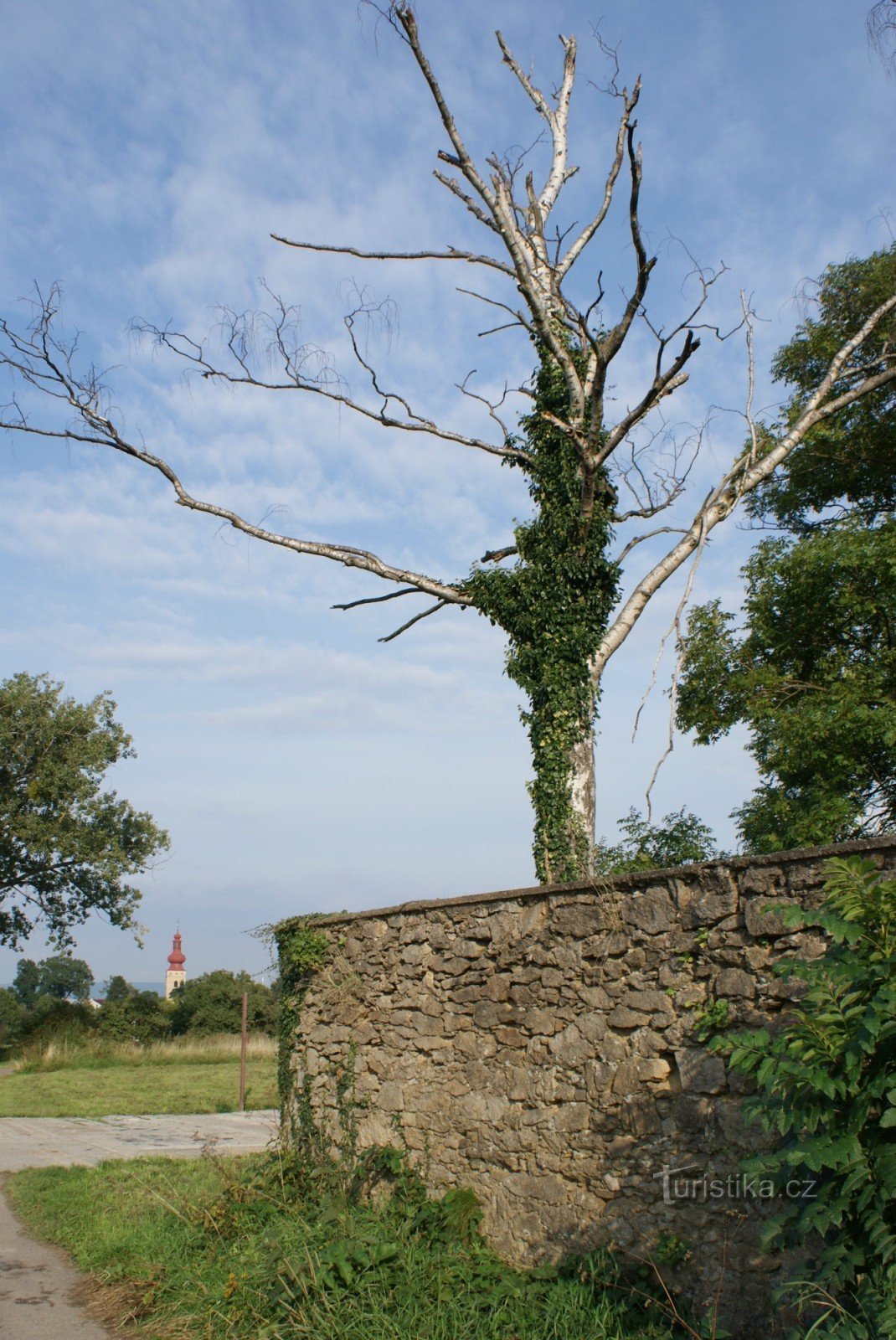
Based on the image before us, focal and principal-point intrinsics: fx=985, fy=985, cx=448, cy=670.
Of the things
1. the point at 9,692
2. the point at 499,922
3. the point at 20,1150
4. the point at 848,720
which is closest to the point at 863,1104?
the point at 499,922

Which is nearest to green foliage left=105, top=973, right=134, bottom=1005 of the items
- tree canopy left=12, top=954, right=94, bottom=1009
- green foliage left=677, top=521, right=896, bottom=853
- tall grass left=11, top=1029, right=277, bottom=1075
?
tall grass left=11, top=1029, right=277, bottom=1075

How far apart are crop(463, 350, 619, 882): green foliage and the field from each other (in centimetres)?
933

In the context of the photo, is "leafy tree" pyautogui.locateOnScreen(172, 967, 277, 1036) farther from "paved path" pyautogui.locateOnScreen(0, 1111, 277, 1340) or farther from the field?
"paved path" pyautogui.locateOnScreen(0, 1111, 277, 1340)

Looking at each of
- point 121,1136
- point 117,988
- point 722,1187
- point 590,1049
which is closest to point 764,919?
point 722,1187

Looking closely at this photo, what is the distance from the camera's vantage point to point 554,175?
12117mm

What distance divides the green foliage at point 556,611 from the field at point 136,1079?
9326mm

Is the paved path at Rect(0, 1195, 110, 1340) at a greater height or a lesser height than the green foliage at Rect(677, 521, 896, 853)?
lesser

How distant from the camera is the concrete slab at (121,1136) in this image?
11.6 metres

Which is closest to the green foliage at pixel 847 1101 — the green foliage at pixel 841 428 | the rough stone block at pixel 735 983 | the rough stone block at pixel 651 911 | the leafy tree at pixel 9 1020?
the rough stone block at pixel 735 983

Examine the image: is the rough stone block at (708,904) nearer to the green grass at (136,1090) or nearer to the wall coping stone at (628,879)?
the wall coping stone at (628,879)

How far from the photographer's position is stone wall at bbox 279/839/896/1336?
4.56 meters

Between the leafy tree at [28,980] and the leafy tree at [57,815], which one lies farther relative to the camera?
the leafy tree at [28,980]

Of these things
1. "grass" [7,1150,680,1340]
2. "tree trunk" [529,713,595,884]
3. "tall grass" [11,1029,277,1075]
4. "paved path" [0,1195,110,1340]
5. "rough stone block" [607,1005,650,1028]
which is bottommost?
"paved path" [0,1195,110,1340]

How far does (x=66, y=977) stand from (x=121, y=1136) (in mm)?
83781
